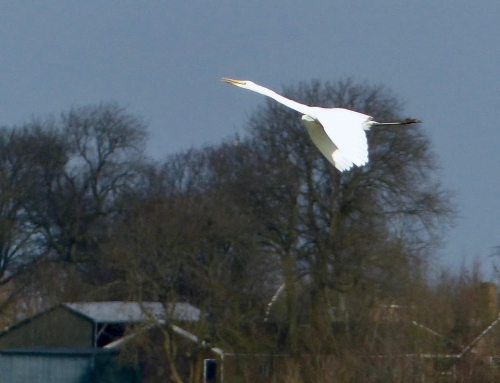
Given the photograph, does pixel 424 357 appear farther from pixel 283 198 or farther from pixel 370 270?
pixel 283 198

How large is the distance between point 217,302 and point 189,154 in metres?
19.6

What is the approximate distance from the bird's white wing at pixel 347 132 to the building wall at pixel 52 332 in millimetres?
25499

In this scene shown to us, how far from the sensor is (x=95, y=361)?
1217 inches

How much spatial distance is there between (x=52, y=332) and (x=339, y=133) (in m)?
27.5

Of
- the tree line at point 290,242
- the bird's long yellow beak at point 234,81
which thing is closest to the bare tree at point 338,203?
the tree line at point 290,242

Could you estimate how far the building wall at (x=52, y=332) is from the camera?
1305 inches

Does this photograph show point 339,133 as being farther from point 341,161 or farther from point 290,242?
point 290,242

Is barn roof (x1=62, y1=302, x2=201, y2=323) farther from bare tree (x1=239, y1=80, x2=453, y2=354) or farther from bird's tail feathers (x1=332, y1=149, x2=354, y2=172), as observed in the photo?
bird's tail feathers (x1=332, y1=149, x2=354, y2=172)

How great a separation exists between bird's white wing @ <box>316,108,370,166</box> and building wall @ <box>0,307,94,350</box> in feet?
83.7

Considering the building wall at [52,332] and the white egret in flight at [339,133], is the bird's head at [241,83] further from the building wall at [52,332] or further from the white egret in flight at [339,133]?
the building wall at [52,332]

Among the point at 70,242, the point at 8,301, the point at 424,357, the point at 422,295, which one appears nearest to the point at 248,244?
the point at 422,295

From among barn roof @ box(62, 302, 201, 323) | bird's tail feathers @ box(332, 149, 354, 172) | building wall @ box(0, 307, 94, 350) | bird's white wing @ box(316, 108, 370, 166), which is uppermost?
bird's white wing @ box(316, 108, 370, 166)

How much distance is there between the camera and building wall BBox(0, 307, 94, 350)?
33156 millimetres

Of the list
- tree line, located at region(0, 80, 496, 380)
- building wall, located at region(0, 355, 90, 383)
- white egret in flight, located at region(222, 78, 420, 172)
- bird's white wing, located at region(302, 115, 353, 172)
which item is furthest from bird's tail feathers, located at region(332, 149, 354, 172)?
building wall, located at region(0, 355, 90, 383)
